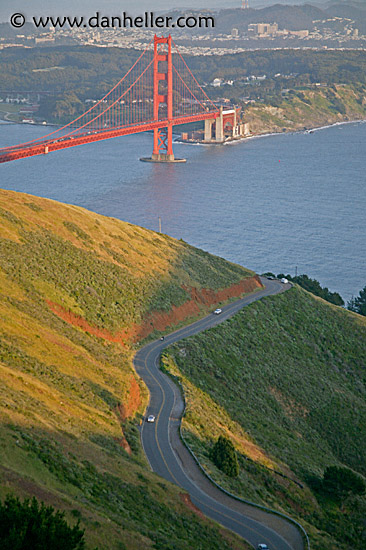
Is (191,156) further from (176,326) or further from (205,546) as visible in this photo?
(205,546)

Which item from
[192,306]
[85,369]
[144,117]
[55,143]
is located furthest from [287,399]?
[144,117]

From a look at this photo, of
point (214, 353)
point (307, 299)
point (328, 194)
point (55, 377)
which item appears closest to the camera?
point (55, 377)

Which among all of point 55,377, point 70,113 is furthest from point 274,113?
point 55,377

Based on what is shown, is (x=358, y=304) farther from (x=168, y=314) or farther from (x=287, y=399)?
(x=168, y=314)

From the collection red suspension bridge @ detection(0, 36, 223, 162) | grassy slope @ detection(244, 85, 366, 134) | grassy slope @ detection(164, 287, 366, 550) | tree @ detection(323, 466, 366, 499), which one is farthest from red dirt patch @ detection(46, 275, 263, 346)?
grassy slope @ detection(244, 85, 366, 134)

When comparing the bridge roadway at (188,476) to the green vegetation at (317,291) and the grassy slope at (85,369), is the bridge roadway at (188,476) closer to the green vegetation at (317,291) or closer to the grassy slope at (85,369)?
the grassy slope at (85,369)

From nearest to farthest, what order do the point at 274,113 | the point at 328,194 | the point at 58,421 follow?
the point at 58,421 < the point at 328,194 < the point at 274,113
